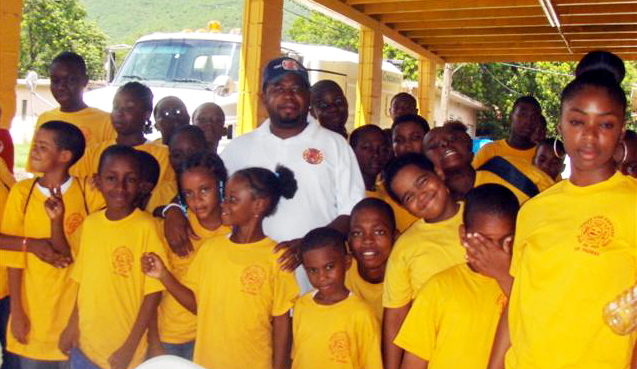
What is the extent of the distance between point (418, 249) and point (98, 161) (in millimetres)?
1914

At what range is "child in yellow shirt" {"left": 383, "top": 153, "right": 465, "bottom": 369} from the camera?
2.54m

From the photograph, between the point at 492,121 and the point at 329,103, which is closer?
the point at 329,103

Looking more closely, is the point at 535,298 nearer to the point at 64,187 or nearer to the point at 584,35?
the point at 64,187

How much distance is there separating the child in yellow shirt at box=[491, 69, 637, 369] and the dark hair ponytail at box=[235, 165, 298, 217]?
1205 mm

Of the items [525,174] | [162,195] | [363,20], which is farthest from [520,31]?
[162,195]

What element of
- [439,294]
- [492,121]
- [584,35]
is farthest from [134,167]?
[492,121]

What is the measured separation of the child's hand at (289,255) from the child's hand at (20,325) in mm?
1173

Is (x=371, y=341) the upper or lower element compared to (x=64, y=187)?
lower

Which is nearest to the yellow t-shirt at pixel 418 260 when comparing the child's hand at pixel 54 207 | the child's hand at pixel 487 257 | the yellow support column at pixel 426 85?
the child's hand at pixel 487 257

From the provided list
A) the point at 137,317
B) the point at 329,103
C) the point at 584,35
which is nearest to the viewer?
the point at 137,317

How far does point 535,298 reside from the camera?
6.42 feet

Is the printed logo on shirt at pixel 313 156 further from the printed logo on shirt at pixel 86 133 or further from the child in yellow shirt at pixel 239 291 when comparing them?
the printed logo on shirt at pixel 86 133

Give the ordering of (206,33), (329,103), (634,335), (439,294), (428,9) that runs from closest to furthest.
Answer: (634,335)
(439,294)
(329,103)
(206,33)
(428,9)

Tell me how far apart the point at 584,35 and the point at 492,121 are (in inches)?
832
